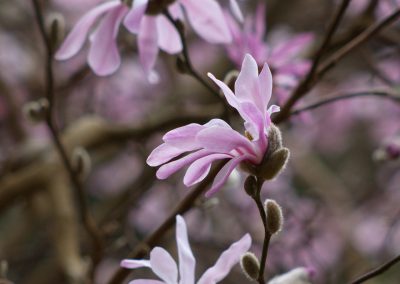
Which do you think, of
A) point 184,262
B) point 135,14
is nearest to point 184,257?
point 184,262

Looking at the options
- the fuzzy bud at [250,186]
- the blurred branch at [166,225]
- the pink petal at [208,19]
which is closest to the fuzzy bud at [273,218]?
the fuzzy bud at [250,186]

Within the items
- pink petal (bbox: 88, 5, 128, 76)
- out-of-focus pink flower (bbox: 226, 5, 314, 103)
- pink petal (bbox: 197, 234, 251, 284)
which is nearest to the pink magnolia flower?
pink petal (bbox: 197, 234, 251, 284)

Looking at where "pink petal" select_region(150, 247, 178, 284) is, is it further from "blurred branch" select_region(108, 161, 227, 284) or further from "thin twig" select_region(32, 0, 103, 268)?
"thin twig" select_region(32, 0, 103, 268)

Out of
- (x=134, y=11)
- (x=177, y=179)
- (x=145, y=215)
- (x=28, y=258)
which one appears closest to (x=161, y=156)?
(x=134, y=11)

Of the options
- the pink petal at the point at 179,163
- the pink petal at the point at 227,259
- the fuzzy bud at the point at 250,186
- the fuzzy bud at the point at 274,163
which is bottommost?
the pink petal at the point at 227,259

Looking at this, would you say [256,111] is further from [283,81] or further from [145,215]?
[145,215]

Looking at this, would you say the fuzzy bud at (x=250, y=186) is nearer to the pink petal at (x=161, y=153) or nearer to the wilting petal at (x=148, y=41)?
the pink petal at (x=161, y=153)
